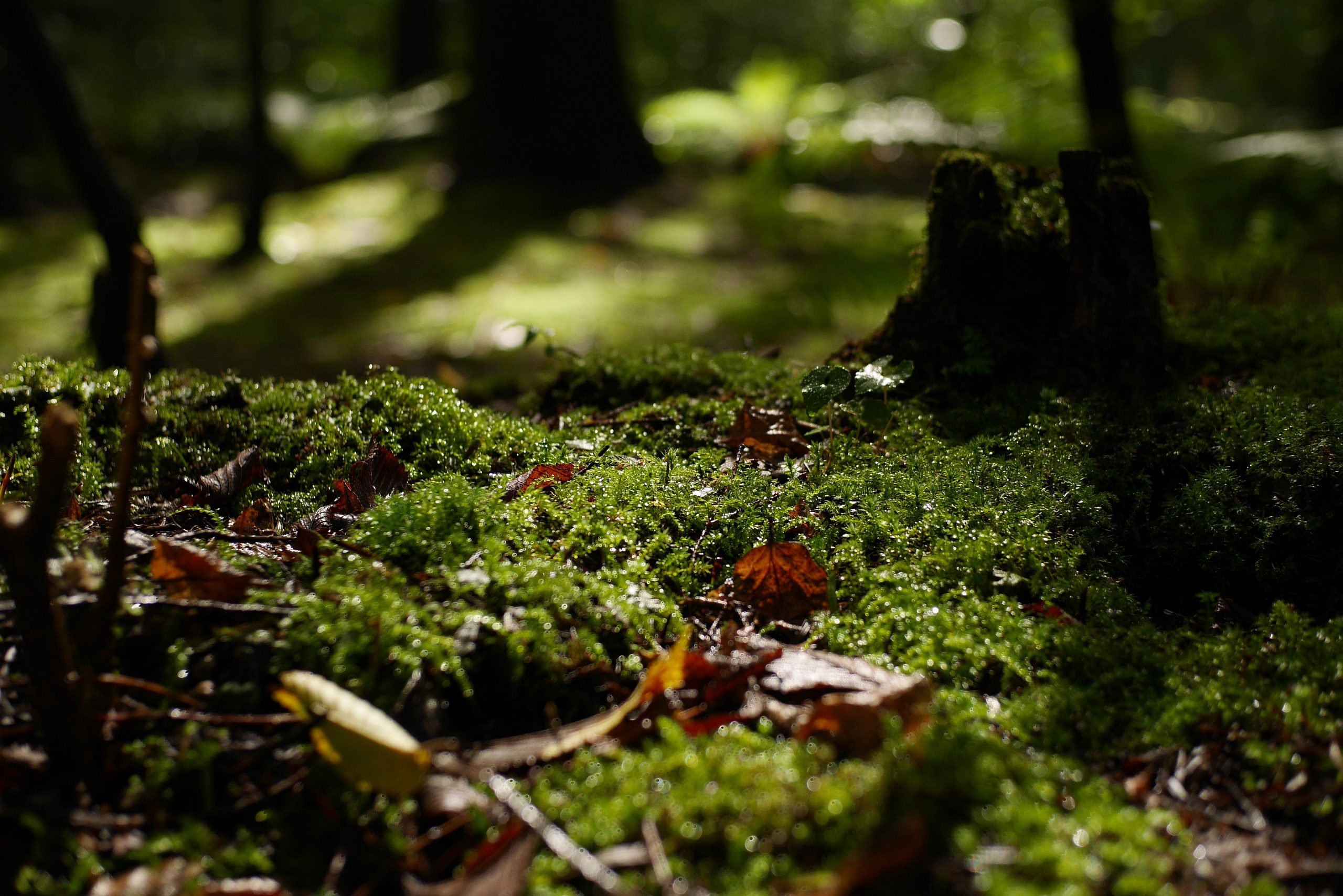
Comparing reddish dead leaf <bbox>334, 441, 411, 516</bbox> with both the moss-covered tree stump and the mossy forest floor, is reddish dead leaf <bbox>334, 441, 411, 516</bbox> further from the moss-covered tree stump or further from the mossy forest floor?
the moss-covered tree stump

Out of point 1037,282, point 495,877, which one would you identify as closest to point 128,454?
point 495,877

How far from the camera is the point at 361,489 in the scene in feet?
6.68

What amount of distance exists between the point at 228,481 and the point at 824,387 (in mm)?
1503

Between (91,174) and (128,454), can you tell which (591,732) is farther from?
(91,174)

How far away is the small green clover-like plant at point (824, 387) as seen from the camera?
2.18m

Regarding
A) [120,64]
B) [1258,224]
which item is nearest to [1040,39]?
[1258,224]

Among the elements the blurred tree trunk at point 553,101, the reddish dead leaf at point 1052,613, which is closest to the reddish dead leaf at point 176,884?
the reddish dead leaf at point 1052,613

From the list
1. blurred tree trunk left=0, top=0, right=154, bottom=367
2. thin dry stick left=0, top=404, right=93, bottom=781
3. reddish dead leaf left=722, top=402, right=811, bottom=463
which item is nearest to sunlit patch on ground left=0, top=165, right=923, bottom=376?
reddish dead leaf left=722, top=402, right=811, bottom=463

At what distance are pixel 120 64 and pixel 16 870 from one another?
18.5 metres

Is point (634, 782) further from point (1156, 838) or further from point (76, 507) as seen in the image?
point (76, 507)

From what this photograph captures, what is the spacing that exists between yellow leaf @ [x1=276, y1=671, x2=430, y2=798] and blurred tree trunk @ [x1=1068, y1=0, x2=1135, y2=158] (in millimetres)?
Answer: 5467

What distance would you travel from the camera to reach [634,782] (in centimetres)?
130

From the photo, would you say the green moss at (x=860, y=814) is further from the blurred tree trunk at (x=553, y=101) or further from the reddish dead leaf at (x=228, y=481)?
the blurred tree trunk at (x=553, y=101)

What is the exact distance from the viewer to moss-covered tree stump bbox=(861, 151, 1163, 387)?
258 centimetres
